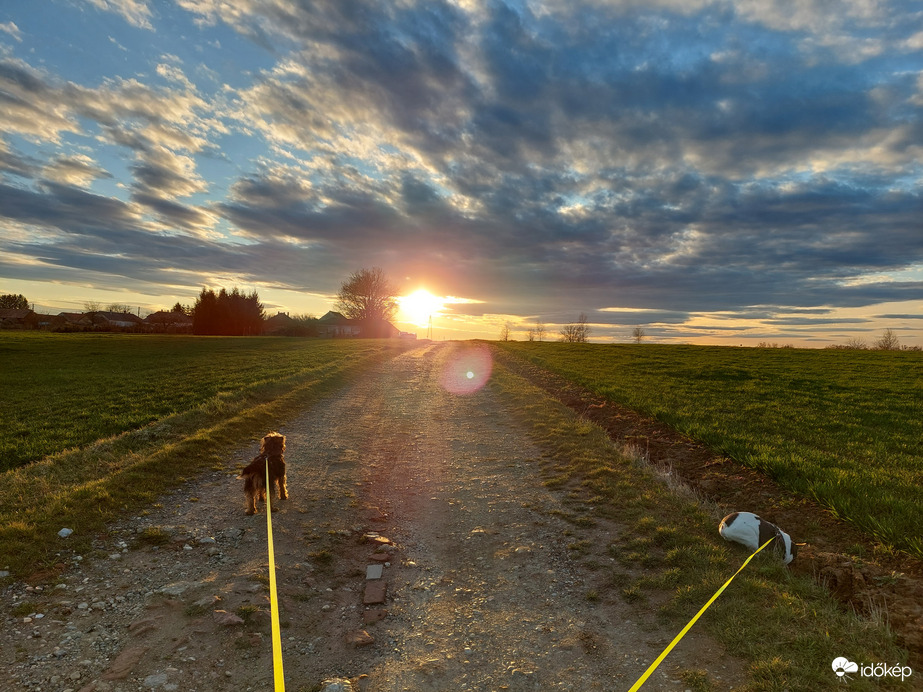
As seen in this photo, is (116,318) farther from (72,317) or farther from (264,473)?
(264,473)

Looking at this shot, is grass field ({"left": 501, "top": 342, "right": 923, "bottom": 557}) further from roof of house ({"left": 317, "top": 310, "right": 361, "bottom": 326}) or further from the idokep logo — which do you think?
roof of house ({"left": 317, "top": 310, "right": 361, "bottom": 326})

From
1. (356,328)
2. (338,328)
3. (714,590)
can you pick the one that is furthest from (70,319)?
(714,590)

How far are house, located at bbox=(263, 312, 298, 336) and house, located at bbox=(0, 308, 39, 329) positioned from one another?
47134 mm

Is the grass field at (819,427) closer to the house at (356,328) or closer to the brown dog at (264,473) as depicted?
the brown dog at (264,473)

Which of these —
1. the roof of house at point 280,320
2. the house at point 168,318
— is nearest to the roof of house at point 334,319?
the roof of house at point 280,320

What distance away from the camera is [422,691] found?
142 inches

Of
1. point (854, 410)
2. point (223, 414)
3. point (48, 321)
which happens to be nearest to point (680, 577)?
→ point (223, 414)

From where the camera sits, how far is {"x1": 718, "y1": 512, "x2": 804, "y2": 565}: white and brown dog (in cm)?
545

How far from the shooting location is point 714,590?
15.6ft

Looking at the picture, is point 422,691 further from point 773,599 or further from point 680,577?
point 773,599

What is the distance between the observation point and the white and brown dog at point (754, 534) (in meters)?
5.45

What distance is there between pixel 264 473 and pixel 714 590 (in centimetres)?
661

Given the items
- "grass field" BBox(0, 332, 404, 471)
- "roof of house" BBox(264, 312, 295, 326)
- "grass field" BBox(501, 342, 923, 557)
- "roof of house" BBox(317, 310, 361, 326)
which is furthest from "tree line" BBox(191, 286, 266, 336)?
"grass field" BBox(501, 342, 923, 557)

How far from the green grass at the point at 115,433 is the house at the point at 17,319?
3680 inches
